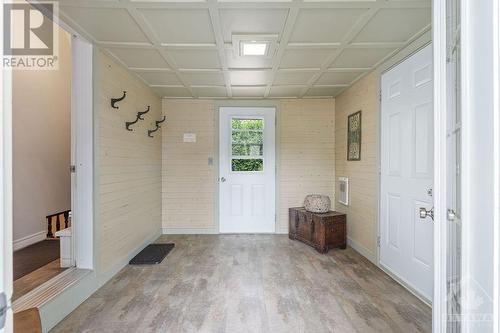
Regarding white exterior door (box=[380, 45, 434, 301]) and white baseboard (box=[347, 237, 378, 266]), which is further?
white baseboard (box=[347, 237, 378, 266])

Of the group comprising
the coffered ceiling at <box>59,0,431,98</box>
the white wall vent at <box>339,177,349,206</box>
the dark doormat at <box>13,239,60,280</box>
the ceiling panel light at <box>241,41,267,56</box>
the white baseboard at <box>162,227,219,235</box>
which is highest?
the coffered ceiling at <box>59,0,431,98</box>

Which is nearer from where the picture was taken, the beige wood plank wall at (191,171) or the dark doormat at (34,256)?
the dark doormat at (34,256)

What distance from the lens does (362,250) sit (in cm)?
335

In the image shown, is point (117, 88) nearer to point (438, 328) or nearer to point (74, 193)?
point (74, 193)

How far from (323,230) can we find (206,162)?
2.13 m

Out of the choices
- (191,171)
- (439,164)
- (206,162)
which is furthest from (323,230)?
(439,164)

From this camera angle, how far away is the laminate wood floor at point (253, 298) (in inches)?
75.0

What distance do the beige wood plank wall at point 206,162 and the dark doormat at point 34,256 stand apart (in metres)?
1.60

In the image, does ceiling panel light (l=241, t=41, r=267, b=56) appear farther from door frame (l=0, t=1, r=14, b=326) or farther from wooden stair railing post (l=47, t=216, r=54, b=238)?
wooden stair railing post (l=47, t=216, r=54, b=238)

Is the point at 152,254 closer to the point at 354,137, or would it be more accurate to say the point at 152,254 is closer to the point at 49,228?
the point at 49,228

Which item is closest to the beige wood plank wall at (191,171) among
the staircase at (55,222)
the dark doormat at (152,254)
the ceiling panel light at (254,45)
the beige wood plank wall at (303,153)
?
the dark doormat at (152,254)

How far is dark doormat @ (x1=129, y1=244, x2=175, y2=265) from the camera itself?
3.10 metres

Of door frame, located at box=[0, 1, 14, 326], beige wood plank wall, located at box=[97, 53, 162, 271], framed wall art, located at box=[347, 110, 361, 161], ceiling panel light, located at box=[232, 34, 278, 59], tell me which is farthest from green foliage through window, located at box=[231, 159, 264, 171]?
door frame, located at box=[0, 1, 14, 326]

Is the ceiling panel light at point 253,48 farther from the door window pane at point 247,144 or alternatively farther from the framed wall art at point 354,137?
the door window pane at point 247,144
